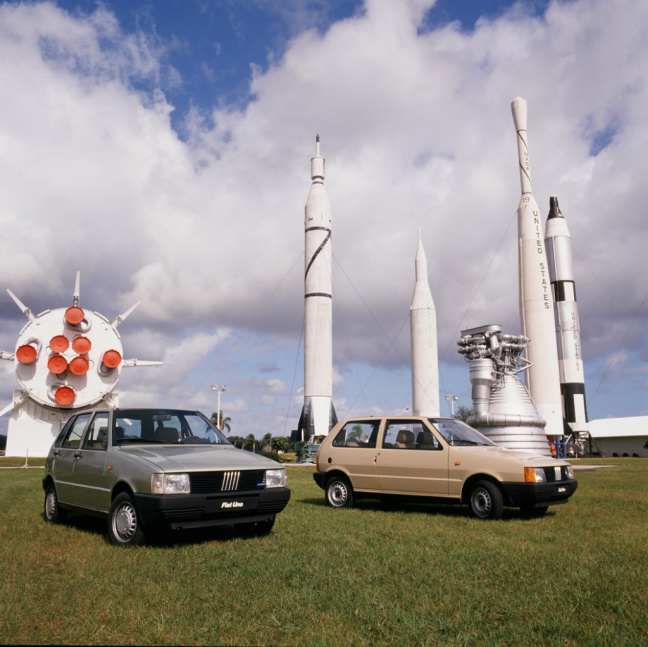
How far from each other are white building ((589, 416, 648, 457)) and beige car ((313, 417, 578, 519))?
57214mm

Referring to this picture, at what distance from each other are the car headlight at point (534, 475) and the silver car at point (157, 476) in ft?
12.9

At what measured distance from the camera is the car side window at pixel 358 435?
35.9ft

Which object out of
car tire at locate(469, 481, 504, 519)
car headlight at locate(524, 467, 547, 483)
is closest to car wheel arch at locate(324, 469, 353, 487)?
car tire at locate(469, 481, 504, 519)

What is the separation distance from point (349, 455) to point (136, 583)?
605cm

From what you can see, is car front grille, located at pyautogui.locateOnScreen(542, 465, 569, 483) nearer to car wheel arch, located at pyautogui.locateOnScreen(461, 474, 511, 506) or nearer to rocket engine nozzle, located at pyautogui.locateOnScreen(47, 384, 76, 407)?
car wheel arch, located at pyautogui.locateOnScreen(461, 474, 511, 506)

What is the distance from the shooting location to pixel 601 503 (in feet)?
38.1

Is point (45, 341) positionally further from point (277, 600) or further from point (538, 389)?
point (277, 600)

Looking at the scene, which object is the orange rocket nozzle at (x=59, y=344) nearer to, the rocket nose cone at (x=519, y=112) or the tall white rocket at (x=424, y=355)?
the tall white rocket at (x=424, y=355)

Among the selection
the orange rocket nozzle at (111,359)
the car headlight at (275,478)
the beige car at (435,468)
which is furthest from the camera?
the orange rocket nozzle at (111,359)

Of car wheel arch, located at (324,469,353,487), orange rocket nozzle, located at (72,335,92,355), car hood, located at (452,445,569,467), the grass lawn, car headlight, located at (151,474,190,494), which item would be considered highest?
orange rocket nozzle, located at (72,335,92,355)

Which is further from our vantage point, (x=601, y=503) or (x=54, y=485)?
(x=601, y=503)

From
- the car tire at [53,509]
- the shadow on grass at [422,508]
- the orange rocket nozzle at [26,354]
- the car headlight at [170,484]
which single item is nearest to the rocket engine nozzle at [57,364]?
the orange rocket nozzle at [26,354]

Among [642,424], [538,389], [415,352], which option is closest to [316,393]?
[415,352]

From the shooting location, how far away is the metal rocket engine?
98.8 ft
